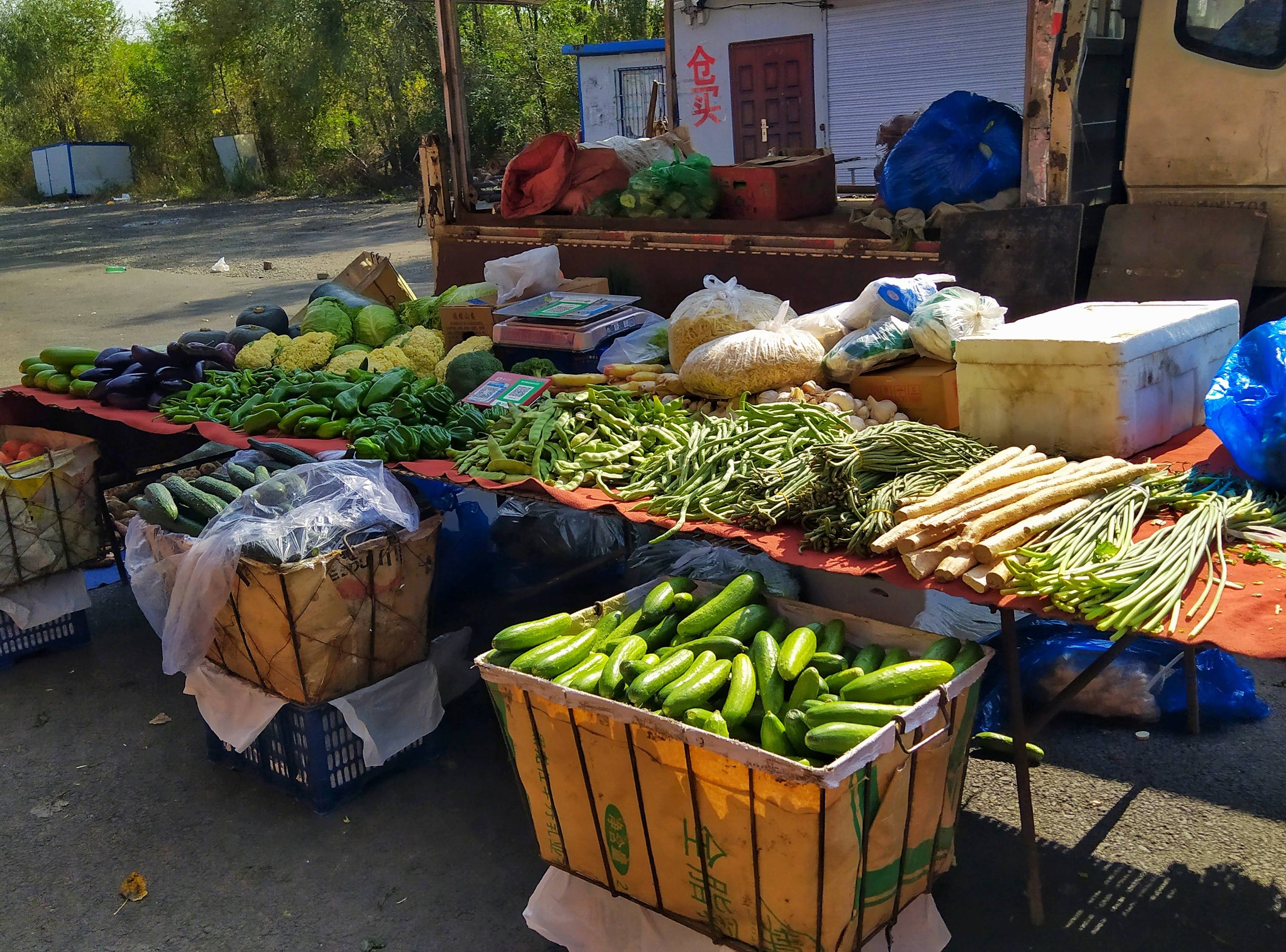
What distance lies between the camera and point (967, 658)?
273cm

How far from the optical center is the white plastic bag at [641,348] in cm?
499

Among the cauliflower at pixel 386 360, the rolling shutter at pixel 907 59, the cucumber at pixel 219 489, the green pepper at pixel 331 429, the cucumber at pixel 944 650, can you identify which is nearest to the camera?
the cucumber at pixel 944 650

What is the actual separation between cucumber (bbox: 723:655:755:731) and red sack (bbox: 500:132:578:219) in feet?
15.2

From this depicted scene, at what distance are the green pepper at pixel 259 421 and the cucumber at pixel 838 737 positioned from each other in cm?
312

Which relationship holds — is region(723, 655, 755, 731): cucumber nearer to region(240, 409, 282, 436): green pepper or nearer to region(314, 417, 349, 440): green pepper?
region(314, 417, 349, 440): green pepper

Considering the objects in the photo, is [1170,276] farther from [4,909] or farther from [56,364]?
[56,364]

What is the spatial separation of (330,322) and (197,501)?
2502 mm

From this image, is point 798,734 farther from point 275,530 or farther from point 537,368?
point 537,368

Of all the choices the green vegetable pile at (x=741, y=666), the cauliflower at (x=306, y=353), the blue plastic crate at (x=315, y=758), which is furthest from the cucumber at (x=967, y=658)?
the cauliflower at (x=306, y=353)

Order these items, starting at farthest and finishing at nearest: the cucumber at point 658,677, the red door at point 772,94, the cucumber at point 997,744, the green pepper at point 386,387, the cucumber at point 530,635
→ the red door at point 772,94, the green pepper at point 386,387, the cucumber at point 997,744, the cucumber at point 530,635, the cucumber at point 658,677

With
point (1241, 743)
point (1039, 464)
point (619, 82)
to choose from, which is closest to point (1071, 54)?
point (1039, 464)

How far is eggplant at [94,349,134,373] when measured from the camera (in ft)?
17.7

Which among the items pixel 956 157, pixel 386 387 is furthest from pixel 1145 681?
pixel 386 387

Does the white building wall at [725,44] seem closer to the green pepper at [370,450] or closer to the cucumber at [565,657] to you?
the green pepper at [370,450]
